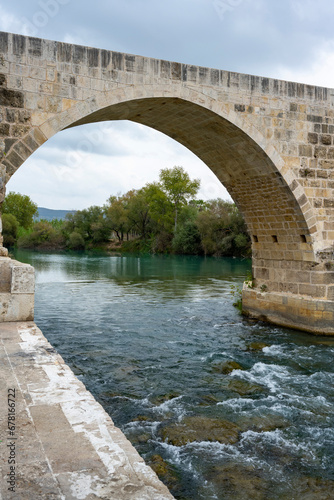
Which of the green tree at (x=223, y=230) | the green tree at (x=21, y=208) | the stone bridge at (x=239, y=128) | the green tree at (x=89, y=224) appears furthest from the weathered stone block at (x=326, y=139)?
the green tree at (x=21, y=208)

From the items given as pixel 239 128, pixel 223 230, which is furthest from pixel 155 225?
pixel 239 128

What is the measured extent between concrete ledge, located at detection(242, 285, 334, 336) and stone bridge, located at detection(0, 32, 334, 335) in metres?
0.02

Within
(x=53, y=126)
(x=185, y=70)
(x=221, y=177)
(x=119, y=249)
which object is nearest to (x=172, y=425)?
(x=53, y=126)

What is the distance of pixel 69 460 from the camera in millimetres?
1899

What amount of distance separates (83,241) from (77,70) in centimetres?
4465

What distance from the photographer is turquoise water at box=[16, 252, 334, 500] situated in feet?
11.6

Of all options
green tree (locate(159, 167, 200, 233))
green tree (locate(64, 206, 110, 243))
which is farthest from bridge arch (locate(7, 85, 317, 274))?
green tree (locate(64, 206, 110, 243))

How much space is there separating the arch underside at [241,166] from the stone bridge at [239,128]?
3cm

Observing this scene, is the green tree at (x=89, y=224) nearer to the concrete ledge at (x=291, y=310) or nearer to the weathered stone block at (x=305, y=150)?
the concrete ledge at (x=291, y=310)

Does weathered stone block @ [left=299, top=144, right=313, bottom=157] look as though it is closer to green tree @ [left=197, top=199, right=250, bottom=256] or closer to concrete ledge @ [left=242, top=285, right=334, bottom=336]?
concrete ledge @ [left=242, top=285, right=334, bottom=336]

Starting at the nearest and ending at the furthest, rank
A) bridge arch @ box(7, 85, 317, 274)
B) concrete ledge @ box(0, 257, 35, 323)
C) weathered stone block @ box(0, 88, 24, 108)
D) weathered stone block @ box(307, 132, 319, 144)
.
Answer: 1. concrete ledge @ box(0, 257, 35, 323)
2. weathered stone block @ box(0, 88, 24, 108)
3. bridge arch @ box(7, 85, 317, 274)
4. weathered stone block @ box(307, 132, 319, 144)

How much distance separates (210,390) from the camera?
213 inches

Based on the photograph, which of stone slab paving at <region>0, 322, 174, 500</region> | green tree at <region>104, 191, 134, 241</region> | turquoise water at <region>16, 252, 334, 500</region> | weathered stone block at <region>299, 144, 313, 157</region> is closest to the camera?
stone slab paving at <region>0, 322, 174, 500</region>

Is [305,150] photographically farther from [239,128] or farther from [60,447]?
[60,447]
